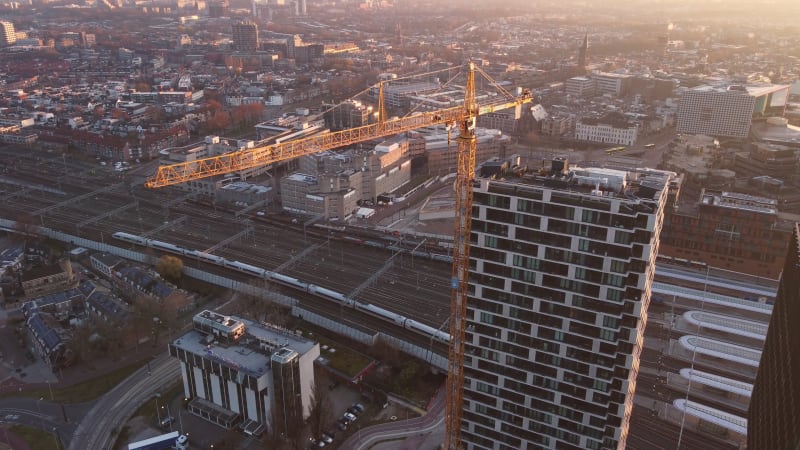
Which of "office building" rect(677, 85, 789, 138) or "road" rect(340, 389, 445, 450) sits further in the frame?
"office building" rect(677, 85, 789, 138)

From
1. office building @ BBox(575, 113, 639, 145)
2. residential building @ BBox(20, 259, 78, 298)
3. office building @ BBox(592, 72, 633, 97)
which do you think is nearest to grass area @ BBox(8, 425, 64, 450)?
residential building @ BBox(20, 259, 78, 298)

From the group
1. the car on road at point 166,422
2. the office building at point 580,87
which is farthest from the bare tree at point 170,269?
the office building at point 580,87

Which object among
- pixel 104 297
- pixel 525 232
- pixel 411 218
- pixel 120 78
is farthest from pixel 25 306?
pixel 120 78

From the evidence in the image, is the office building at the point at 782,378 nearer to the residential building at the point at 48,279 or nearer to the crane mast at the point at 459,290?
the crane mast at the point at 459,290

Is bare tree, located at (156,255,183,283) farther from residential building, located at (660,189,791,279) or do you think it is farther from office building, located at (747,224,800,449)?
office building, located at (747,224,800,449)

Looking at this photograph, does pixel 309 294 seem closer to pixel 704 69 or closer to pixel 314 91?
pixel 314 91
